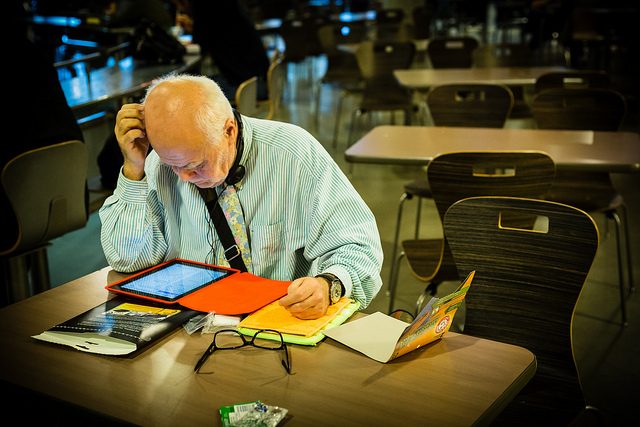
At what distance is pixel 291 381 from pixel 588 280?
2910mm

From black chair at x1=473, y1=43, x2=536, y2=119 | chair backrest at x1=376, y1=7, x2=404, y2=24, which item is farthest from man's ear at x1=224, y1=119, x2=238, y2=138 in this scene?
chair backrest at x1=376, y1=7, x2=404, y2=24

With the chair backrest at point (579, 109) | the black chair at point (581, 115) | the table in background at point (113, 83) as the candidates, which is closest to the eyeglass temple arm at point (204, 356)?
the table in background at point (113, 83)

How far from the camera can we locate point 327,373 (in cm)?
146

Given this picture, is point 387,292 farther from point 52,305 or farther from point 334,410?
point 334,410

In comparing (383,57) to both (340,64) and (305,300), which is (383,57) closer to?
(340,64)

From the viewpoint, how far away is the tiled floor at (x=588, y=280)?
297 centimetres

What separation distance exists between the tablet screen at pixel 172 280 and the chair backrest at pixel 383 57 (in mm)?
5019

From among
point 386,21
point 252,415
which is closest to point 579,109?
point 252,415

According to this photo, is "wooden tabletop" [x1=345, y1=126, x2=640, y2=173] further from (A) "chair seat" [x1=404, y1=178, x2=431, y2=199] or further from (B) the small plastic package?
(B) the small plastic package

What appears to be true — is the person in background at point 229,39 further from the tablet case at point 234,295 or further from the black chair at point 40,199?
the tablet case at point 234,295

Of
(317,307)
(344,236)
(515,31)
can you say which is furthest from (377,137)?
(515,31)

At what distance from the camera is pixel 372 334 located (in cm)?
161

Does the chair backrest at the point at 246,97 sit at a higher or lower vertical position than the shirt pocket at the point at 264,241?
higher

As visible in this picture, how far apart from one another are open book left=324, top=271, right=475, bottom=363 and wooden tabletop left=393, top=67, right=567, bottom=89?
3729mm
